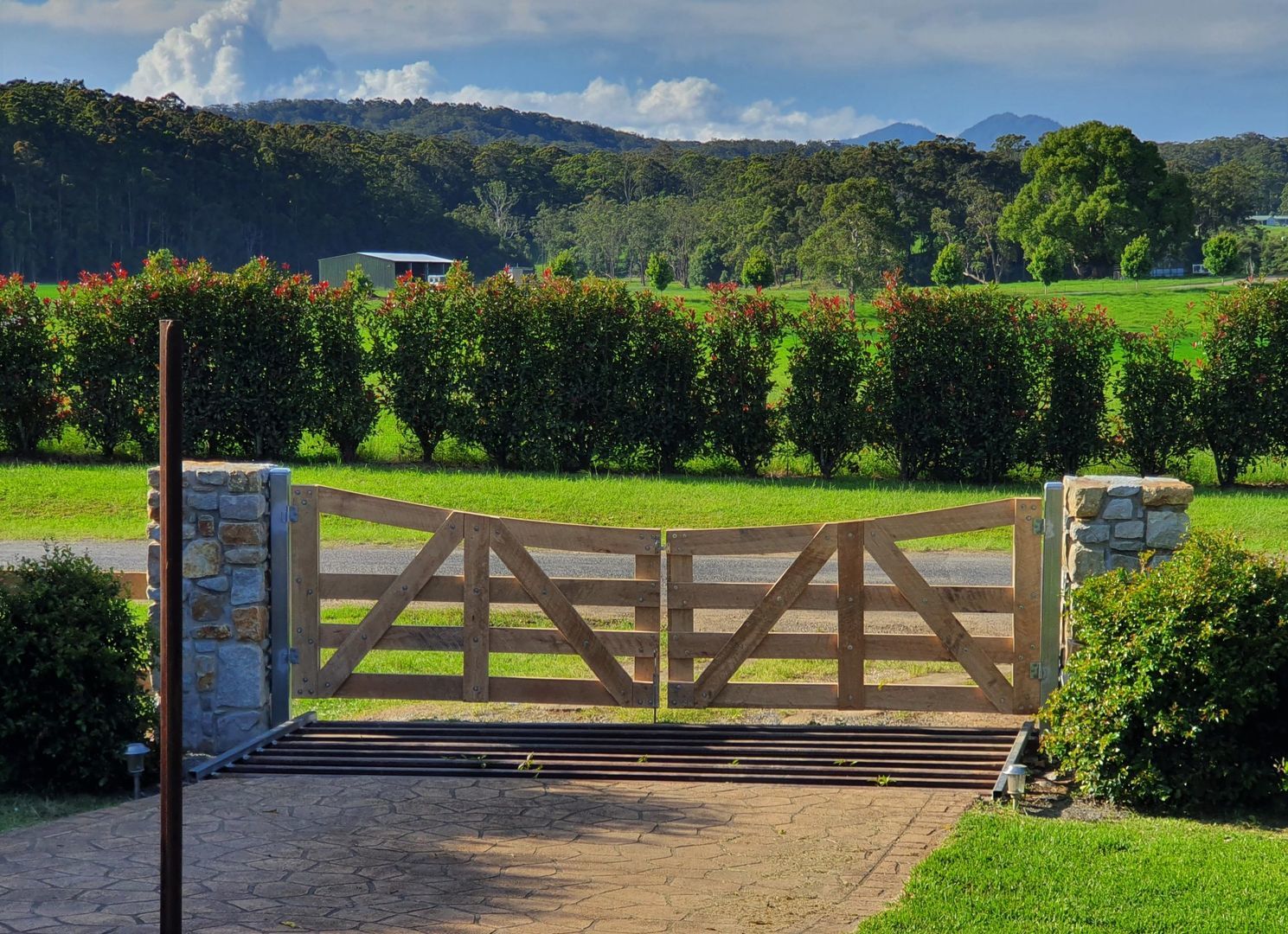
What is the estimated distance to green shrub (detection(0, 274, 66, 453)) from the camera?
1767cm

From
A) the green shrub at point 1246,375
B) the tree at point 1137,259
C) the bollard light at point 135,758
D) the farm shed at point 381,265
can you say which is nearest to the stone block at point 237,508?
the bollard light at point 135,758

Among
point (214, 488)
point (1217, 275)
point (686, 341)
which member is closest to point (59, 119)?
point (1217, 275)

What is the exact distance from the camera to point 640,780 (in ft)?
23.3

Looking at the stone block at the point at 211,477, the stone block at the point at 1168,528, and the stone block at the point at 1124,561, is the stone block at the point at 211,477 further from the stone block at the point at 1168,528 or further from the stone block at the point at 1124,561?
the stone block at the point at 1168,528

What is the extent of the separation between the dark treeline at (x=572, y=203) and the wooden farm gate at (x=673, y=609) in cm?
4970

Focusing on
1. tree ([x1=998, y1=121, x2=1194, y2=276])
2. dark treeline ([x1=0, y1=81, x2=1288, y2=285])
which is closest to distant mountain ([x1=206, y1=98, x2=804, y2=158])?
dark treeline ([x1=0, y1=81, x2=1288, y2=285])

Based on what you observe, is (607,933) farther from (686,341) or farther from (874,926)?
(686,341)

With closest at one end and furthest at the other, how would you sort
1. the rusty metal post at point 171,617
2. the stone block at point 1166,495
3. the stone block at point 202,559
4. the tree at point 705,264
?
the rusty metal post at point 171,617 → the stone block at point 1166,495 → the stone block at point 202,559 → the tree at point 705,264

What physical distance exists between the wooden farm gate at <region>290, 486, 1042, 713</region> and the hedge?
30.8 feet

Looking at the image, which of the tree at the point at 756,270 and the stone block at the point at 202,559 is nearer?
the stone block at the point at 202,559

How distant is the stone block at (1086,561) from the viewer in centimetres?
742

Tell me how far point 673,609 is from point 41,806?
3490 mm

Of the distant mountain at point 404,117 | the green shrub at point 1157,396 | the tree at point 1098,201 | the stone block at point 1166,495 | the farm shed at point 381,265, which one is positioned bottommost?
the stone block at point 1166,495

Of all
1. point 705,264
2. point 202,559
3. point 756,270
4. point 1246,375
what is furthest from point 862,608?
point 705,264
